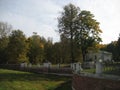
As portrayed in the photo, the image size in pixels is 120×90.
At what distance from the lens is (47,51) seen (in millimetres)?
70688

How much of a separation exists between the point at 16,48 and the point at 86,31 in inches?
648

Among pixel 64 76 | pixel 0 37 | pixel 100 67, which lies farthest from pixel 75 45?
pixel 100 67

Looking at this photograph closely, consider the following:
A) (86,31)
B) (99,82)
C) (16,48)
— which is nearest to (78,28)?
(86,31)

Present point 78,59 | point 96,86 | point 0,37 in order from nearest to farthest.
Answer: point 96,86 → point 78,59 → point 0,37

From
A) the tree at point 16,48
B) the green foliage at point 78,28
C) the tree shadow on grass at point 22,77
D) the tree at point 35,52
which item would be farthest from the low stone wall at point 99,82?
the tree at point 35,52

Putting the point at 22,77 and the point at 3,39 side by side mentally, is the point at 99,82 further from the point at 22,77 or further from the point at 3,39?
the point at 3,39

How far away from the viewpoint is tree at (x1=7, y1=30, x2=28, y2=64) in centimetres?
5506

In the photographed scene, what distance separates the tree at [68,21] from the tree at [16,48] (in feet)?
39.8

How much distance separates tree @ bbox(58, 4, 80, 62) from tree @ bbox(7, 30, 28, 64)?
12129mm

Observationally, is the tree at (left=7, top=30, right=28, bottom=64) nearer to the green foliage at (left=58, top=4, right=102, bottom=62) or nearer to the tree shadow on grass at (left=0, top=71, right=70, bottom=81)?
Answer: the green foliage at (left=58, top=4, right=102, bottom=62)

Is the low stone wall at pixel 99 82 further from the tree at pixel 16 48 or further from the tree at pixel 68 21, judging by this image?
the tree at pixel 16 48

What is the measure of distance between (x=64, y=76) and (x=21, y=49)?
2207 cm

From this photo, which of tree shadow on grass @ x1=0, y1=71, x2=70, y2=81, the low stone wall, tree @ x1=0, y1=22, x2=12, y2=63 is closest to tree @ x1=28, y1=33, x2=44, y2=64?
tree @ x1=0, y1=22, x2=12, y2=63

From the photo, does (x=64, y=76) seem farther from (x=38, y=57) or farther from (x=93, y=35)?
(x=38, y=57)
